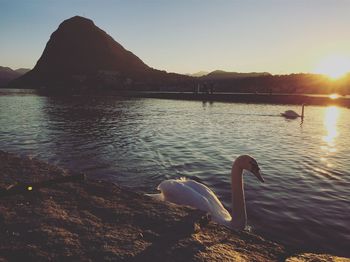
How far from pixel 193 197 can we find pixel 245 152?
963 cm

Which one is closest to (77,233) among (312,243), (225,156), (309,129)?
(312,243)

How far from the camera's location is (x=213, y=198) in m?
7.46

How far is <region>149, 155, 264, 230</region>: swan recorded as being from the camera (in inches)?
261

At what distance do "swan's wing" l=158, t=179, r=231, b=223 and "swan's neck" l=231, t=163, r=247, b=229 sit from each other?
0.76 feet

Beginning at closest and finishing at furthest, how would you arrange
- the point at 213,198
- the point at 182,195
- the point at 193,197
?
the point at 193,197
the point at 182,195
the point at 213,198

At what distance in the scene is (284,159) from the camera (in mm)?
14492

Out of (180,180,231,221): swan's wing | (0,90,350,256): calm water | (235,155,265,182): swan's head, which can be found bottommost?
(0,90,350,256): calm water

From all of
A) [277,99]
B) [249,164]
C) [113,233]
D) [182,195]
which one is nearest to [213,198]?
[182,195]

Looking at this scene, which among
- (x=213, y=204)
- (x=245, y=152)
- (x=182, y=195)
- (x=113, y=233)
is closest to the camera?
(x=113, y=233)

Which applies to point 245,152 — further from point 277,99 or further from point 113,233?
point 277,99

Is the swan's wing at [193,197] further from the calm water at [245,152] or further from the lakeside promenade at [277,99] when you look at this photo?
the lakeside promenade at [277,99]

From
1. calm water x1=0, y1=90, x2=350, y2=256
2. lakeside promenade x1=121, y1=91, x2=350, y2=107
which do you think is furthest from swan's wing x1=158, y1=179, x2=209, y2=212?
lakeside promenade x1=121, y1=91, x2=350, y2=107

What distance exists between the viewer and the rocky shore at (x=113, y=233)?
3.96 m

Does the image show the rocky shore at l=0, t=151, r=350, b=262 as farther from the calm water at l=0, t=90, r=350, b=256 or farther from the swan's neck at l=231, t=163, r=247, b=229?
the calm water at l=0, t=90, r=350, b=256
